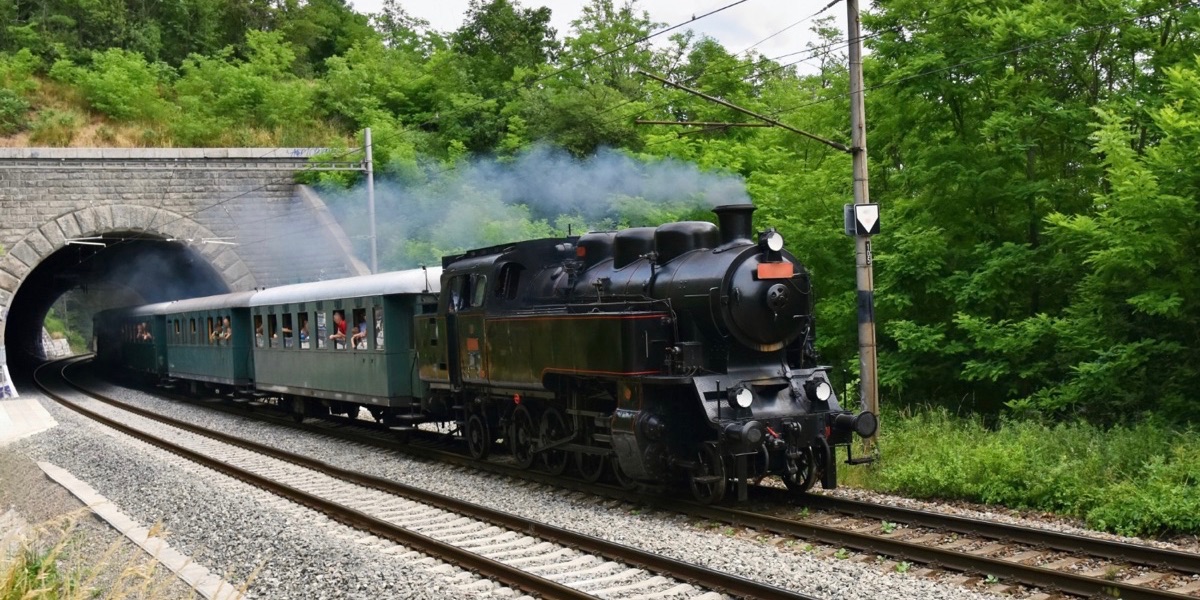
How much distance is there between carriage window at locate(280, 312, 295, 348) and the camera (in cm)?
2033

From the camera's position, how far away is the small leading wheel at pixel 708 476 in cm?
964

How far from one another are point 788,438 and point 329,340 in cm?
1083

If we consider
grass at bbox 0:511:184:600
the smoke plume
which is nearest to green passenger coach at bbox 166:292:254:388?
the smoke plume

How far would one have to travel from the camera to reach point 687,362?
9766 mm

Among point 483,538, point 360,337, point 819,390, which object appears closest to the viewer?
point 483,538

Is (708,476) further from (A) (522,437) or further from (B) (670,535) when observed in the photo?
(A) (522,437)

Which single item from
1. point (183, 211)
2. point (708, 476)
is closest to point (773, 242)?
point (708, 476)

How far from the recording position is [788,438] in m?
9.73

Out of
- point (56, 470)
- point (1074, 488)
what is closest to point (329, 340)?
point (56, 470)

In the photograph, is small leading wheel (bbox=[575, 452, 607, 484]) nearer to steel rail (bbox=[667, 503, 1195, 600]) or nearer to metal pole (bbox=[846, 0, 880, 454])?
steel rail (bbox=[667, 503, 1195, 600])

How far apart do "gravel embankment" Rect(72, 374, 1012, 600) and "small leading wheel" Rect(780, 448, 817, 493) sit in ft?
4.25

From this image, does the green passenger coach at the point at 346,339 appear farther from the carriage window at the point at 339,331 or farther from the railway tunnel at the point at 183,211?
the railway tunnel at the point at 183,211

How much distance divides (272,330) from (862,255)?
13.8 m

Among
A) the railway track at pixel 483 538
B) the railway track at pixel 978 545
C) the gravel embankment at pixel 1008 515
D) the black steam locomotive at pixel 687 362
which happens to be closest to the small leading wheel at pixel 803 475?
the black steam locomotive at pixel 687 362
